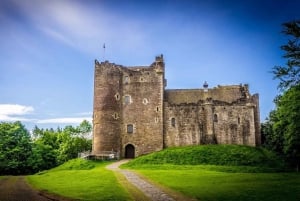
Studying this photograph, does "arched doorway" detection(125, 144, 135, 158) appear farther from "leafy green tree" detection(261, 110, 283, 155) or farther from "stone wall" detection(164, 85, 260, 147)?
"leafy green tree" detection(261, 110, 283, 155)

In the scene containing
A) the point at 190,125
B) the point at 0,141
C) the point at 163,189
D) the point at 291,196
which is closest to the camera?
the point at 291,196

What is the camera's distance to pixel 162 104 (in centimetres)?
5422

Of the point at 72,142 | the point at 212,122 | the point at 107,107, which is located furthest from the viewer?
the point at 72,142

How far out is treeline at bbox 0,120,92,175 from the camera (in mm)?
58844

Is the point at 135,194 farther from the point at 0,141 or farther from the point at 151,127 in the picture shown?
the point at 0,141

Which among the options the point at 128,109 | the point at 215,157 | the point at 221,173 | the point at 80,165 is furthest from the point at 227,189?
the point at 128,109

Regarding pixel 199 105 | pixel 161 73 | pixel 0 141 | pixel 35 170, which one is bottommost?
pixel 35 170

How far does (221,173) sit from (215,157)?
10.7 metres

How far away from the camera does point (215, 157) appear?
44.8 metres

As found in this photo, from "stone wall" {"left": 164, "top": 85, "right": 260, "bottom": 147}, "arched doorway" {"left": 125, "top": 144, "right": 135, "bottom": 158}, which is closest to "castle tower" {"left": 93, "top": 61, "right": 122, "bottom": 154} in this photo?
"arched doorway" {"left": 125, "top": 144, "right": 135, "bottom": 158}

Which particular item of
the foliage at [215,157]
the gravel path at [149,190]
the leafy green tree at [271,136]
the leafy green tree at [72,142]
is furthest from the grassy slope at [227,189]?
the leafy green tree at [72,142]

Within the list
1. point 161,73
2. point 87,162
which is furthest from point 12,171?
point 161,73

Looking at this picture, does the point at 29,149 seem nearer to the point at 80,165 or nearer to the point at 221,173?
the point at 80,165

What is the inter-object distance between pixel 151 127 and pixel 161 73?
858cm
